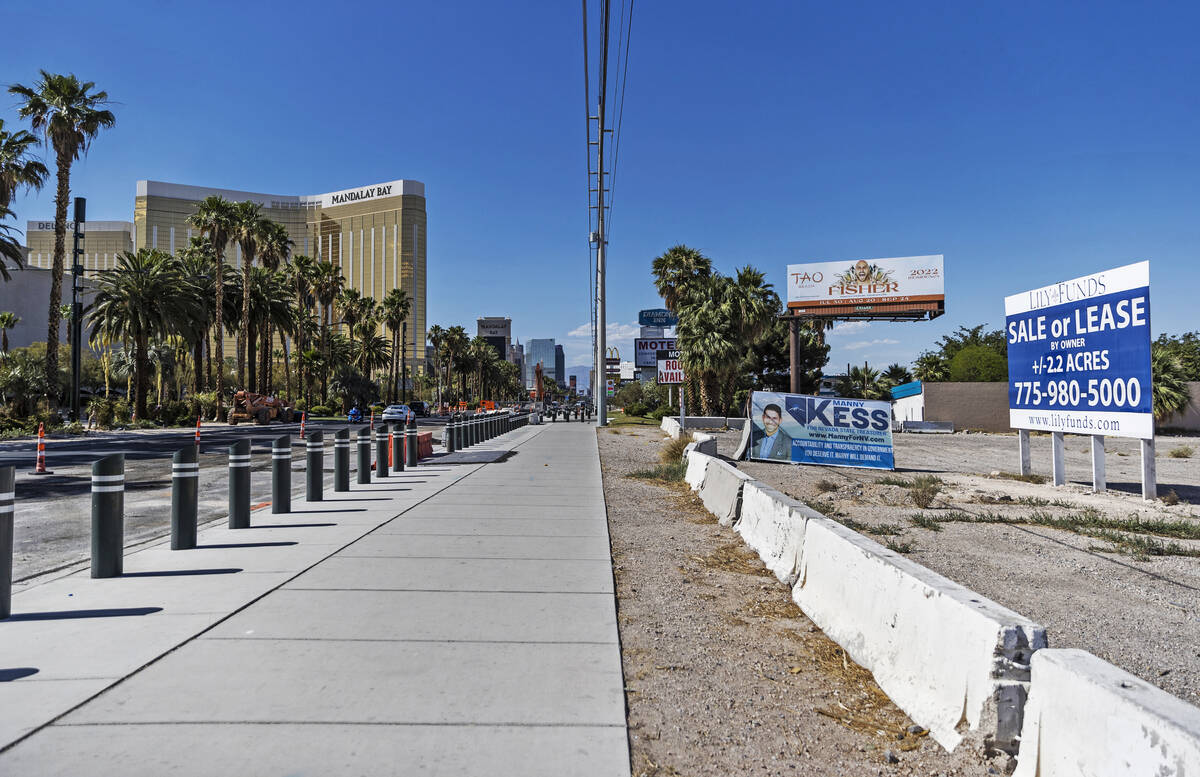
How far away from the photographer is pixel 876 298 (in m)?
52.3

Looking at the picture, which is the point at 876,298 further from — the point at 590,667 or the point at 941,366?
the point at 590,667

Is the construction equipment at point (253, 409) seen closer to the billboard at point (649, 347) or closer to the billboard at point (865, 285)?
the billboard at point (865, 285)

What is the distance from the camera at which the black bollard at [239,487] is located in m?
9.07

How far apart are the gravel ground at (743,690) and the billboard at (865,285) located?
47637 mm

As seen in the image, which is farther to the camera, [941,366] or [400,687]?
[941,366]

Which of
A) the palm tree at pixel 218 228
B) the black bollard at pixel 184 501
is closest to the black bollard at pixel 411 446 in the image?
the black bollard at pixel 184 501

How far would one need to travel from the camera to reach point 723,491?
418 inches

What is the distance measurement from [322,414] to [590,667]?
68726 millimetres

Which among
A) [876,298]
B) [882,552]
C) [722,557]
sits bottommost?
[722,557]

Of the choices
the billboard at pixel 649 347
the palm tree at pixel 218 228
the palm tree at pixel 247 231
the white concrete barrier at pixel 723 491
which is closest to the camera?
the white concrete barrier at pixel 723 491

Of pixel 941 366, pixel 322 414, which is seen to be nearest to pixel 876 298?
pixel 941 366

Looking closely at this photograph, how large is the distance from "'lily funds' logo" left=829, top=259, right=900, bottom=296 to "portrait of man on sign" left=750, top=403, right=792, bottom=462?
116 ft

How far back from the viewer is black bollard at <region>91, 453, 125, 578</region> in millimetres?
6609

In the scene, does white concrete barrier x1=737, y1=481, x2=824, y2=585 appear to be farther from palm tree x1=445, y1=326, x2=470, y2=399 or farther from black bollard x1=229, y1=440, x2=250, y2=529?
palm tree x1=445, y1=326, x2=470, y2=399
